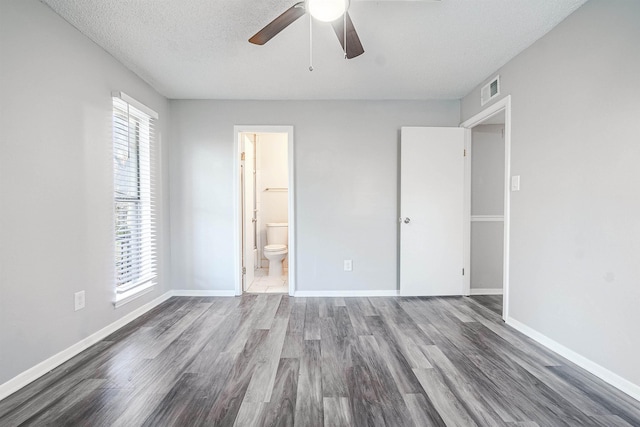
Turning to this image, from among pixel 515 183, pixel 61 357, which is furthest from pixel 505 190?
pixel 61 357

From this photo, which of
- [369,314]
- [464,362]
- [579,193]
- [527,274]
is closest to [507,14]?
[579,193]

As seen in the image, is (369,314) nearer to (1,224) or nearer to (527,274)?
(527,274)

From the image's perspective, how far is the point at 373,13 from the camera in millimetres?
1891

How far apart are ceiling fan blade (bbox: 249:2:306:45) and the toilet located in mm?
2925

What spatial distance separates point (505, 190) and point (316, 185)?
76.5 inches

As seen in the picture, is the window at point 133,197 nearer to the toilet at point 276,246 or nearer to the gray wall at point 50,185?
the gray wall at point 50,185

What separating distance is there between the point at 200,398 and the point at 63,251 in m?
1.41

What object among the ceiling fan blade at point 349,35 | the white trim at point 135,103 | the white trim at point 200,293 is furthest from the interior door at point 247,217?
the ceiling fan blade at point 349,35

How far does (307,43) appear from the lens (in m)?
2.22

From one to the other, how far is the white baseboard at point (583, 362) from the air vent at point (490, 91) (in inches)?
84.0

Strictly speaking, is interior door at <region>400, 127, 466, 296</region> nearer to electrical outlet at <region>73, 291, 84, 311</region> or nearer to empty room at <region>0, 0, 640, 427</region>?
empty room at <region>0, 0, 640, 427</region>

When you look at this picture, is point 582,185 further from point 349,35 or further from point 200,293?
point 200,293

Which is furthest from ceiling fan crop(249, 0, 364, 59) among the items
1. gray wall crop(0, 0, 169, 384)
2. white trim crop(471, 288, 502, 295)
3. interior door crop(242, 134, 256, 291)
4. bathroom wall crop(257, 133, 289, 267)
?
bathroom wall crop(257, 133, 289, 267)

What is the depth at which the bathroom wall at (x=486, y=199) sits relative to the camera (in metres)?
3.46
